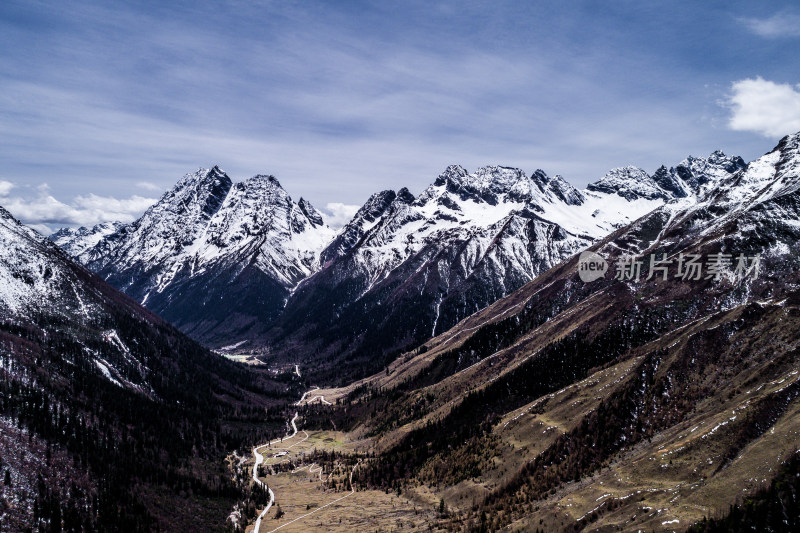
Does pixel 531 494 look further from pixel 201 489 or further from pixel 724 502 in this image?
pixel 201 489

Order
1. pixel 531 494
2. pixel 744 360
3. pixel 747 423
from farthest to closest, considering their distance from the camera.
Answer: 1. pixel 744 360
2. pixel 531 494
3. pixel 747 423

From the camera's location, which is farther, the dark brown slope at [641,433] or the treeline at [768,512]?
the dark brown slope at [641,433]

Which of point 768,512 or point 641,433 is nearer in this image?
point 768,512

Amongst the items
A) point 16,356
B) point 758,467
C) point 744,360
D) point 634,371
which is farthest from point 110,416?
point 744,360

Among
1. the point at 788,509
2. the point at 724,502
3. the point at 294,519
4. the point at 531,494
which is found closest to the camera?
the point at 788,509

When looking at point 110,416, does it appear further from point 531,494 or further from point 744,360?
point 744,360

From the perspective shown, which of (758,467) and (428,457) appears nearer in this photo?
(758,467)

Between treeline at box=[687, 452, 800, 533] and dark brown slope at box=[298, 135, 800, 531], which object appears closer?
treeline at box=[687, 452, 800, 533]

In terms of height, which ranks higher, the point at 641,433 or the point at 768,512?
the point at 641,433

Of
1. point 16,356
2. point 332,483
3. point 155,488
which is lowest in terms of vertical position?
point 332,483

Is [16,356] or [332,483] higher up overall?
[16,356]
